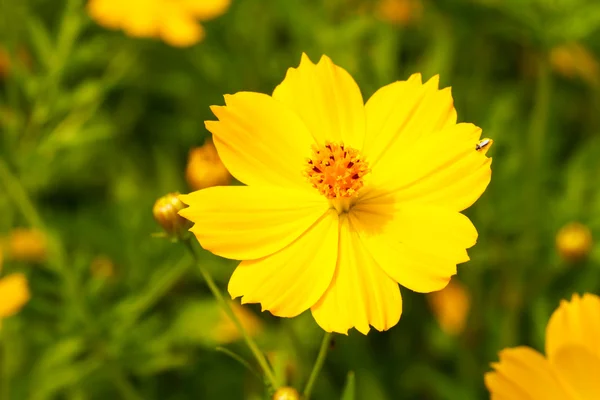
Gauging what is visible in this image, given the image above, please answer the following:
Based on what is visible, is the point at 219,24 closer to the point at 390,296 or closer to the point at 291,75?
the point at 291,75

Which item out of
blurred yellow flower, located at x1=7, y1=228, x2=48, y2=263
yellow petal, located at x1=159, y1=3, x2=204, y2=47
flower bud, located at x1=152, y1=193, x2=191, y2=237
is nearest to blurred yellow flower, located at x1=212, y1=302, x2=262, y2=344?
blurred yellow flower, located at x1=7, y1=228, x2=48, y2=263

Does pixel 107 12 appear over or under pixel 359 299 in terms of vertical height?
over

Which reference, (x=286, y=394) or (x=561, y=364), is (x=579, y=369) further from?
(x=286, y=394)

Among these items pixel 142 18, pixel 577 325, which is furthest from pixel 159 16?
pixel 577 325

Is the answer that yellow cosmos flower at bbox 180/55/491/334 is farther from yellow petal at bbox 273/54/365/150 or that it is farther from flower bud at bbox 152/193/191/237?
flower bud at bbox 152/193/191/237

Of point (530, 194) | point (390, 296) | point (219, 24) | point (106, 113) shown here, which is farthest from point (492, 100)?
point (390, 296)
